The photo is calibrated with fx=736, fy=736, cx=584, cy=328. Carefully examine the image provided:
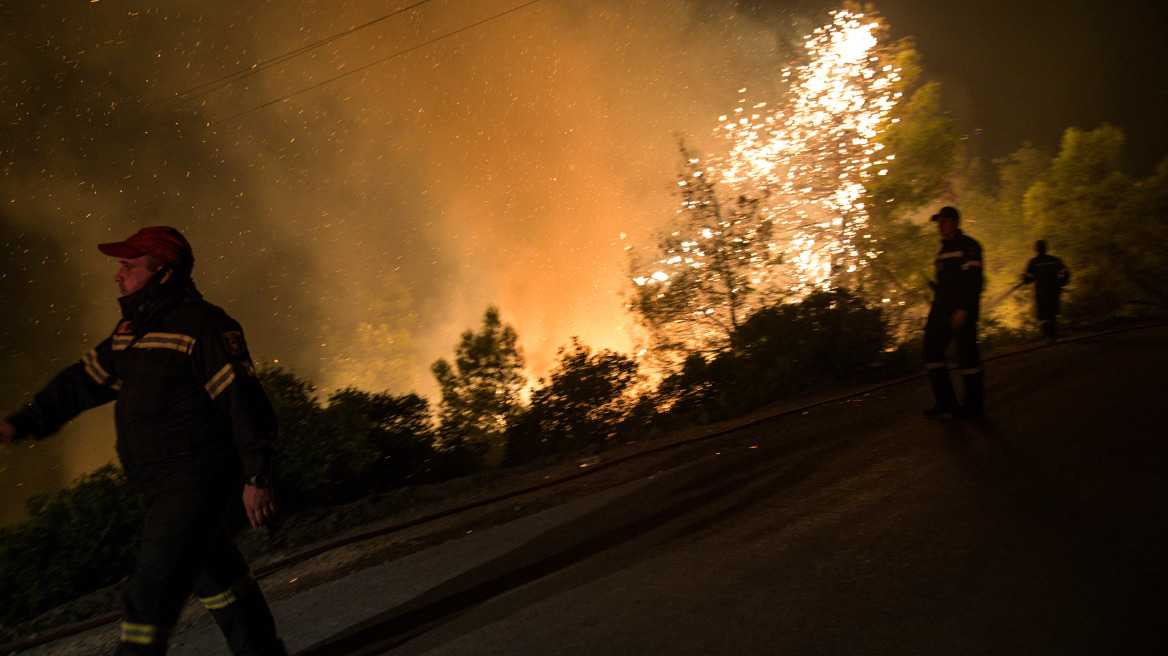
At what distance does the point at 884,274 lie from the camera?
1828 cm

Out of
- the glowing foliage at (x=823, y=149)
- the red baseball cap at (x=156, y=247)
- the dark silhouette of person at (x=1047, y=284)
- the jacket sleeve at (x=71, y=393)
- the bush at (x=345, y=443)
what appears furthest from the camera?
the glowing foliage at (x=823, y=149)

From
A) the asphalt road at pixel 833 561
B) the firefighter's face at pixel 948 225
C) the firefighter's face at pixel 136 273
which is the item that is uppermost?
the firefighter's face at pixel 136 273

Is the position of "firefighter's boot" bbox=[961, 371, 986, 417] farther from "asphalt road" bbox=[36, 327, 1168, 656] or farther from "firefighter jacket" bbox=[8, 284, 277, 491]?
"firefighter jacket" bbox=[8, 284, 277, 491]

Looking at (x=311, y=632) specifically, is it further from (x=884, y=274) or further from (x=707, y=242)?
(x=884, y=274)

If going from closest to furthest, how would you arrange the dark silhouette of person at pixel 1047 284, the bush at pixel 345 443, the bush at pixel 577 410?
the bush at pixel 345 443, the bush at pixel 577 410, the dark silhouette of person at pixel 1047 284

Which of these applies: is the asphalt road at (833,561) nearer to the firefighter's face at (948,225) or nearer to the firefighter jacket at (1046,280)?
the firefighter's face at (948,225)

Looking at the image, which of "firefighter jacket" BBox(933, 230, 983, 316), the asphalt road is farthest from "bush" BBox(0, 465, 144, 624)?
"firefighter jacket" BBox(933, 230, 983, 316)

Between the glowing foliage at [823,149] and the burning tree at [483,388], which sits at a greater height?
the glowing foliage at [823,149]

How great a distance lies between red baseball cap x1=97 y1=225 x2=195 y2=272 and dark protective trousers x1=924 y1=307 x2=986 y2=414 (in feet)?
18.8

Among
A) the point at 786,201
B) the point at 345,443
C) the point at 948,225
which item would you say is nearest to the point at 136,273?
the point at 345,443

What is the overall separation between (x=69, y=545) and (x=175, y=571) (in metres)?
4.75

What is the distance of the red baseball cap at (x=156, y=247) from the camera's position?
9.98 ft

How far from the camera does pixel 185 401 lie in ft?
9.75

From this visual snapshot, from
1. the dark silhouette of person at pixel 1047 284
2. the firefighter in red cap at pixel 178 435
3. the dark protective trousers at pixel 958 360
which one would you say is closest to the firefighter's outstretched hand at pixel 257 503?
the firefighter in red cap at pixel 178 435
